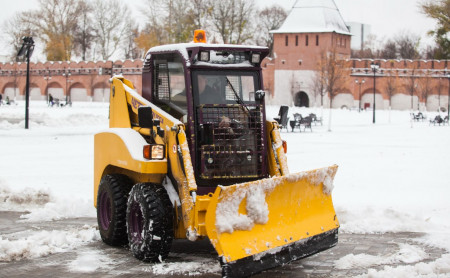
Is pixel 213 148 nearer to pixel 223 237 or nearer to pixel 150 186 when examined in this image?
pixel 150 186

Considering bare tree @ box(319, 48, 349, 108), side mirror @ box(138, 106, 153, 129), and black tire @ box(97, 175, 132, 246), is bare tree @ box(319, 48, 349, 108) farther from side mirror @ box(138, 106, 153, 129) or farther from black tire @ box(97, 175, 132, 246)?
side mirror @ box(138, 106, 153, 129)

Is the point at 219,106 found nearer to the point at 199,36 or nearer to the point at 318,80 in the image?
the point at 199,36

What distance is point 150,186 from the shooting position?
305 inches

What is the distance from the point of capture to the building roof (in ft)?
247

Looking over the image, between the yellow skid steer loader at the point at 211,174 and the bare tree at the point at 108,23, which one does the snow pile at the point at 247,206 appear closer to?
the yellow skid steer loader at the point at 211,174

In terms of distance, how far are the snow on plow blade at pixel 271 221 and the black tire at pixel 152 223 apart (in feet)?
2.78

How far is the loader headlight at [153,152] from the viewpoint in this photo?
25.5 ft

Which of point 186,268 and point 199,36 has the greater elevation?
point 199,36

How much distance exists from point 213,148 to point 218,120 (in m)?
0.34

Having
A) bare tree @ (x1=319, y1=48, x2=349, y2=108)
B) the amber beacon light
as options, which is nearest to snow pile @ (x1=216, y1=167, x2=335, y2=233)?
the amber beacon light

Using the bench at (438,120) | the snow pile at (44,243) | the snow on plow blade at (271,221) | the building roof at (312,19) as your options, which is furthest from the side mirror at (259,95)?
the building roof at (312,19)

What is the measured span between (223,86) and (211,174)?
3.48ft

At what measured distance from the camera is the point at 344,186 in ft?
43.8

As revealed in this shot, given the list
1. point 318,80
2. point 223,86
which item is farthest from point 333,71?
point 223,86
